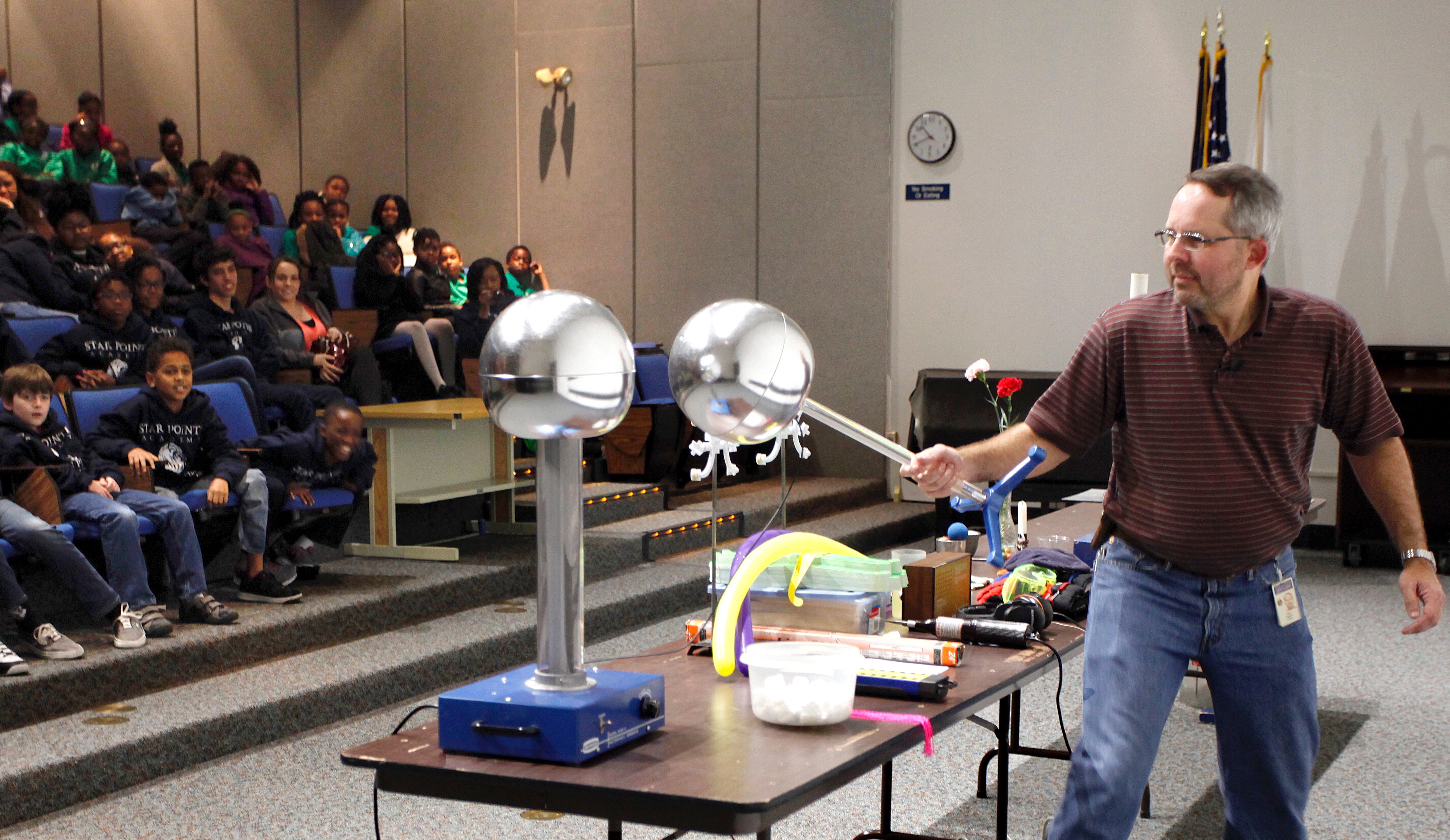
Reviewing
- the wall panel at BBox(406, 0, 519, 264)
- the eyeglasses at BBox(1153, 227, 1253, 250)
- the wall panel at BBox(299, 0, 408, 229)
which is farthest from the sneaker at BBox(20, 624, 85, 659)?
the wall panel at BBox(299, 0, 408, 229)

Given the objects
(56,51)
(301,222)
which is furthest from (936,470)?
(56,51)

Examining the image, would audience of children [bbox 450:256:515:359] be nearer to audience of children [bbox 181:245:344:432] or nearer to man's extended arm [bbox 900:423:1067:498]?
audience of children [bbox 181:245:344:432]

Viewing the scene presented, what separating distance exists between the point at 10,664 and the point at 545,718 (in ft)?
9.04

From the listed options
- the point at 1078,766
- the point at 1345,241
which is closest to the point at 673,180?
the point at 1345,241

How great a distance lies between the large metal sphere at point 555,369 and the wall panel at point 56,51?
31.3 feet

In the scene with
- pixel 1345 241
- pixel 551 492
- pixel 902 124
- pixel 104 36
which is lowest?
pixel 551 492

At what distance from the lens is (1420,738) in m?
3.95

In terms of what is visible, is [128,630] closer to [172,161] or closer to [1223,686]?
[1223,686]

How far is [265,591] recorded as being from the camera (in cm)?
474

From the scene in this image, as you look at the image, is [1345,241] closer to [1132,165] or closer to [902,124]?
[1132,165]

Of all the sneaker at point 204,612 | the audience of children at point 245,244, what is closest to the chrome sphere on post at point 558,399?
the sneaker at point 204,612

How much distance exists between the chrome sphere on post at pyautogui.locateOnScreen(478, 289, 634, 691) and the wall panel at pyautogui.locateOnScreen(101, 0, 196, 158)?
9.21m

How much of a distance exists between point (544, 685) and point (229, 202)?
749 cm

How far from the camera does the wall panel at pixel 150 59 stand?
968 centimetres
